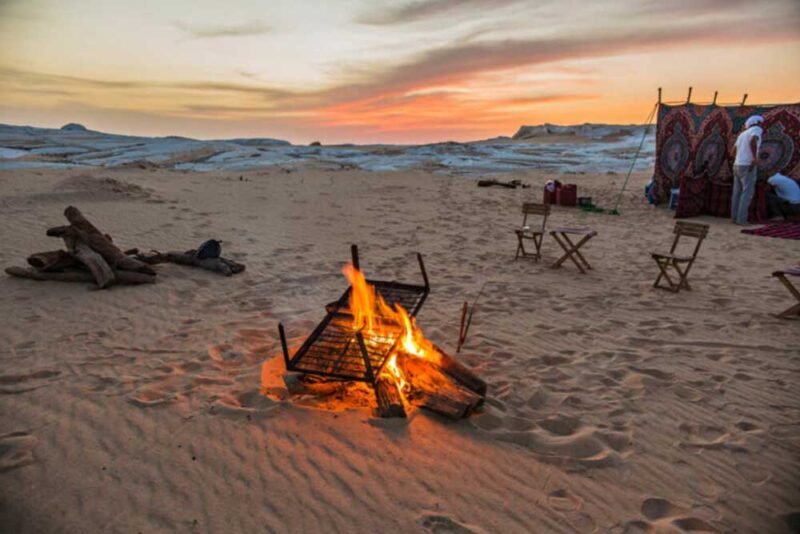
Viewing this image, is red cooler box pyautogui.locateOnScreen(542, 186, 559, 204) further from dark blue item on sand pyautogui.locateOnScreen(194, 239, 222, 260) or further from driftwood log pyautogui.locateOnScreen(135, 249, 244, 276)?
dark blue item on sand pyautogui.locateOnScreen(194, 239, 222, 260)

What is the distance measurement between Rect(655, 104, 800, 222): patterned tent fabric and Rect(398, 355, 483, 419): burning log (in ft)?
37.8

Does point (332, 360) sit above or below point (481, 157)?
below

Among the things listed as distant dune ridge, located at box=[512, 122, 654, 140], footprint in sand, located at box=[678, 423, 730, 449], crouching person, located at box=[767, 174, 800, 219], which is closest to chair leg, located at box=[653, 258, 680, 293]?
footprint in sand, located at box=[678, 423, 730, 449]

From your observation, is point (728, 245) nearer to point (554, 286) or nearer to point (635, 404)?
point (554, 286)

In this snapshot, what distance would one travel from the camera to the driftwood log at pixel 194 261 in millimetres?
7160

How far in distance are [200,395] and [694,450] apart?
11.7 ft

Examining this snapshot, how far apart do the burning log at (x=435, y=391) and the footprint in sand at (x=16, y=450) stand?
2.49 meters

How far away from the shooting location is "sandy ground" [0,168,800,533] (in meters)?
2.76

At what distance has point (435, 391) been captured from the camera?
3666 millimetres

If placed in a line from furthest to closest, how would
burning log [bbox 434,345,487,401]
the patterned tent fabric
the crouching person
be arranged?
the patterned tent fabric < the crouching person < burning log [bbox 434,345,487,401]

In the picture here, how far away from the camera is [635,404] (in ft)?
12.7

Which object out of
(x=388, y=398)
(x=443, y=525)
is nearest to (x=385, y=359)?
(x=388, y=398)

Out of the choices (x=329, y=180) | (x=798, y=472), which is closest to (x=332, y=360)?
(x=798, y=472)

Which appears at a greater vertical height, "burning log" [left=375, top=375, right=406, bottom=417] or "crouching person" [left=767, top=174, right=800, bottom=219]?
"crouching person" [left=767, top=174, right=800, bottom=219]
